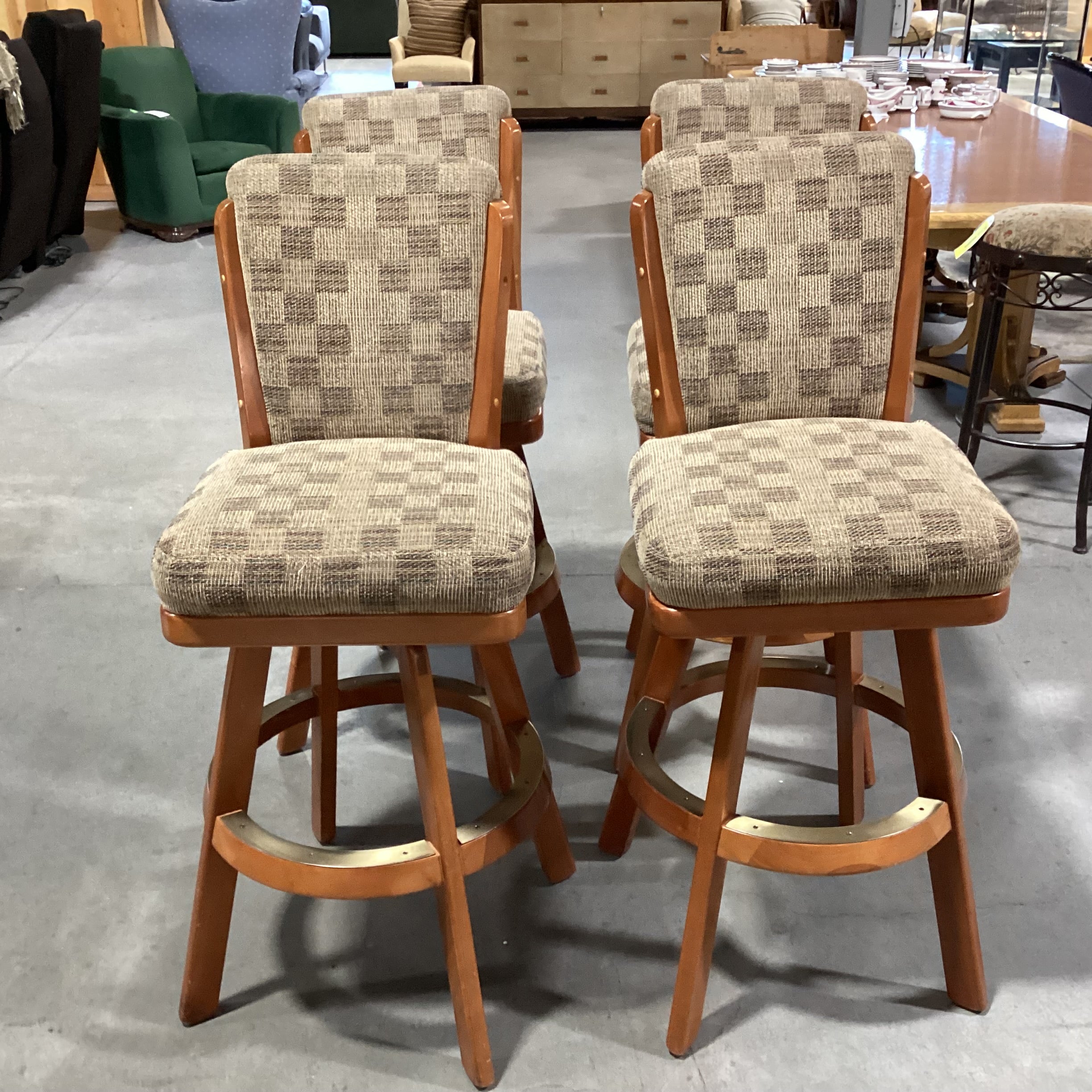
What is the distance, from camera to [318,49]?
31.1ft

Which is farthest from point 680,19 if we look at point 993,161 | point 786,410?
point 786,410

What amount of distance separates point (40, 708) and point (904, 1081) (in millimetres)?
1643

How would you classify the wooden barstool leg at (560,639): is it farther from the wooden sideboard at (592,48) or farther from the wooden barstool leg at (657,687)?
the wooden sideboard at (592,48)

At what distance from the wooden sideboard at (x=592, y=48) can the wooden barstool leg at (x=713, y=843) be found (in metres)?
7.80

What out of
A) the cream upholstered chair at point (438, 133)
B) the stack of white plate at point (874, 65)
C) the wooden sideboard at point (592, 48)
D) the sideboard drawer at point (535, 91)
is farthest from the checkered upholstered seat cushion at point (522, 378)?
the sideboard drawer at point (535, 91)

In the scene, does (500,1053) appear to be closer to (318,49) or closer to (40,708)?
(40,708)

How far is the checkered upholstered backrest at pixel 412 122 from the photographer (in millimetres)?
2066

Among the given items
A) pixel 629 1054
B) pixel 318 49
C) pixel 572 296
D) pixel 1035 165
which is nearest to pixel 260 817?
pixel 629 1054

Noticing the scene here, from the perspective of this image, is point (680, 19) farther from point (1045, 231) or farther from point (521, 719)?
point (521, 719)

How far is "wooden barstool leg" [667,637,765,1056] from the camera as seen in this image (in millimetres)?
1400

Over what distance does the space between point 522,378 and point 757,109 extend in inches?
30.6

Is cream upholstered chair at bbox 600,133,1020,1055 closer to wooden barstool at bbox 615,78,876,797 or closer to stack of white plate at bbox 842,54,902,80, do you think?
wooden barstool at bbox 615,78,876,797

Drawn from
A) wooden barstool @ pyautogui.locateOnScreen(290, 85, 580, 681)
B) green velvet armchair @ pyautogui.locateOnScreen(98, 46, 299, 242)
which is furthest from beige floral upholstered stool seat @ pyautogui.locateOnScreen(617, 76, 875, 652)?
green velvet armchair @ pyautogui.locateOnScreen(98, 46, 299, 242)

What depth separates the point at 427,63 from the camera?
28.1ft
